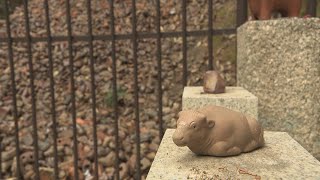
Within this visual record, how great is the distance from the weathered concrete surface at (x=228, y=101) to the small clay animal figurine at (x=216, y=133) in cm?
29

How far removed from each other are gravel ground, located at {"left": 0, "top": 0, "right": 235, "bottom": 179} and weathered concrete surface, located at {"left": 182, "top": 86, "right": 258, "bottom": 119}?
2581mm

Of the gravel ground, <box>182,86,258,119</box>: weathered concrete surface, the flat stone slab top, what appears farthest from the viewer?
the gravel ground

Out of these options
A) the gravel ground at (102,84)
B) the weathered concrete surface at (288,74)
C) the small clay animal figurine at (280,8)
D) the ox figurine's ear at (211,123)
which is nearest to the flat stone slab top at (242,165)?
the ox figurine's ear at (211,123)

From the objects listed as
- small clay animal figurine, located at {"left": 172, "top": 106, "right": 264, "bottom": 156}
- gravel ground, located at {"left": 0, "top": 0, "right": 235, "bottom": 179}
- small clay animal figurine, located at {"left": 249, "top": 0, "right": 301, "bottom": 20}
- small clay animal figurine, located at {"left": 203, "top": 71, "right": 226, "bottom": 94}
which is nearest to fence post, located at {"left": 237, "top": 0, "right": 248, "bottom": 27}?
small clay animal figurine, located at {"left": 249, "top": 0, "right": 301, "bottom": 20}

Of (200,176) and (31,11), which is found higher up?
(31,11)

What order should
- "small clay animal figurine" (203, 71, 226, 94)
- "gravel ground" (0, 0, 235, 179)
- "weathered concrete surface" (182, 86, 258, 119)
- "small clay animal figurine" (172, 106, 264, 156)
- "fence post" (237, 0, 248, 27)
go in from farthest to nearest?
"gravel ground" (0, 0, 235, 179) → "fence post" (237, 0, 248, 27) → "small clay animal figurine" (203, 71, 226, 94) → "weathered concrete surface" (182, 86, 258, 119) → "small clay animal figurine" (172, 106, 264, 156)

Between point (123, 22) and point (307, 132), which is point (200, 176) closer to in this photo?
point (307, 132)

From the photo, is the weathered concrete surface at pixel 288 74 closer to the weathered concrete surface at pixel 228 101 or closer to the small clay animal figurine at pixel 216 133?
the weathered concrete surface at pixel 228 101

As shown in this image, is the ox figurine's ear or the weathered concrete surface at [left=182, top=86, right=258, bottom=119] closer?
the ox figurine's ear

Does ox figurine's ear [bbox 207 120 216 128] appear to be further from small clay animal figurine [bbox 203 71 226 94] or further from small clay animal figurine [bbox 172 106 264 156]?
small clay animal figurine [bbox 203 71 226 94]

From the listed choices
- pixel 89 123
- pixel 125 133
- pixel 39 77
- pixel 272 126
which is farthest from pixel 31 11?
pixel 272 126

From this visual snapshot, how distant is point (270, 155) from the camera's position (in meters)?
1.72

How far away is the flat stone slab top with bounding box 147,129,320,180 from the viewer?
1.48 m

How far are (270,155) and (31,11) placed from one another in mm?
7440
